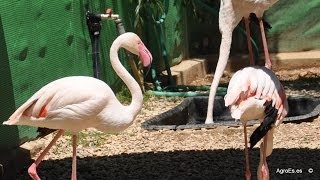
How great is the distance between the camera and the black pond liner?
555 cm

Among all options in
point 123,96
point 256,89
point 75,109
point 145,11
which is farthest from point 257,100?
point 145,11

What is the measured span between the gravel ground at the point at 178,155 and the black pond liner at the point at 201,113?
8 cm

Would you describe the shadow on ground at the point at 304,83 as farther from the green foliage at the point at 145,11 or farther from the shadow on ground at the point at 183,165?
the shadow on ground at the point at 183,165

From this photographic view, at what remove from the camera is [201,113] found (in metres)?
6.16

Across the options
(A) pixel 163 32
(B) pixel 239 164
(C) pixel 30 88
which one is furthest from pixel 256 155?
(A) pixel 163 32

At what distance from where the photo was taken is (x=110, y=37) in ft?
21.2

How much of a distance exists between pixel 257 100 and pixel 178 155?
5.36 feet

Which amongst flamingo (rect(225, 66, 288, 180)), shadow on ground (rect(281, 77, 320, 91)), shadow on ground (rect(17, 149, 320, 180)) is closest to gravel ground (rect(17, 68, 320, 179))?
shadow on ground (rect(17, 149, 320, 180))

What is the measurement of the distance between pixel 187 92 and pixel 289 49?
88.3 inches

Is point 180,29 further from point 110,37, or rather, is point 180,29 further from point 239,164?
point 239,164

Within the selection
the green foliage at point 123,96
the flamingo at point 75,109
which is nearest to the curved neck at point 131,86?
the flamingo at point 75,109

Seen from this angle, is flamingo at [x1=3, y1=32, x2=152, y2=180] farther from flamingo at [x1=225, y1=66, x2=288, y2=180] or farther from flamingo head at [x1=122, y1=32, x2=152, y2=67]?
flamingo at [x1=225, y1=66, x2=288, y2=180]

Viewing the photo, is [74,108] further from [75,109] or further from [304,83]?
[304,83]

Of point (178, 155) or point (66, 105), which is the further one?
point (178, 155)
